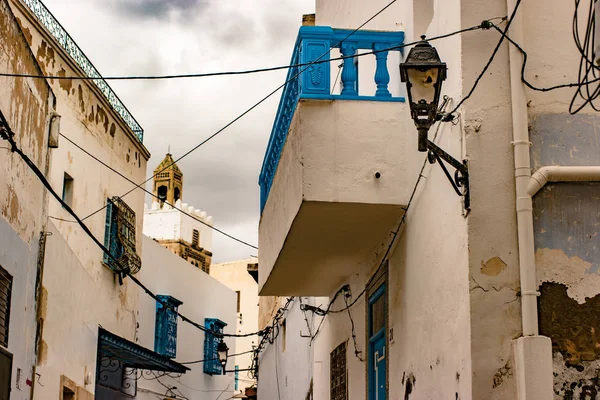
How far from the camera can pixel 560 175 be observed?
6590 mm

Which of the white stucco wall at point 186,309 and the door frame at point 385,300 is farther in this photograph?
the white stucco wall at point 186,309

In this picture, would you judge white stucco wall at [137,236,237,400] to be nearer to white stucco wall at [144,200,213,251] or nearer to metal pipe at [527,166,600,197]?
metal pipe at [527,166,600,197]

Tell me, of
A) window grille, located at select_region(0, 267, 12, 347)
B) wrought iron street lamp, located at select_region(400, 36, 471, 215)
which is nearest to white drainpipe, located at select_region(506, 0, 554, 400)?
wrought iron street lamp, located at select_region(400, 36, 471, 215)

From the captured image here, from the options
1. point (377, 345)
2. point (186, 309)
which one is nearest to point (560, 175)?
point (377, 345)

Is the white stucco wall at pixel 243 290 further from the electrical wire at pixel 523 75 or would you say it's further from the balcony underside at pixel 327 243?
the electrical wire at pixel 523 75

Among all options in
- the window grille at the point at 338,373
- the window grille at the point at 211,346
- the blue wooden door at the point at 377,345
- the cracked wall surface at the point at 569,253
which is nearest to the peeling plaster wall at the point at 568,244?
the cracked wall surface at the point at 569,253

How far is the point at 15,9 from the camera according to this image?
13.6 meters

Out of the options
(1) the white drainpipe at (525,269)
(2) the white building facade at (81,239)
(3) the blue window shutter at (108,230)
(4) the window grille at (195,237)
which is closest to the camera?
(1) the white drainpipe at (525,269)

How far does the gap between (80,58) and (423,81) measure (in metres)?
11.1

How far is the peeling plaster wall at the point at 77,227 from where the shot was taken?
37.1ft

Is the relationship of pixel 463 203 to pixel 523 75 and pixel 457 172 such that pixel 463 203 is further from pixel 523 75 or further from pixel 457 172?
pixel 523 75

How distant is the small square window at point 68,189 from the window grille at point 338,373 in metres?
4.91

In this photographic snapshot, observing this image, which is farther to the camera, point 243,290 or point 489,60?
point 243,290

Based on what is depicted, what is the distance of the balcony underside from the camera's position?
8.51m
